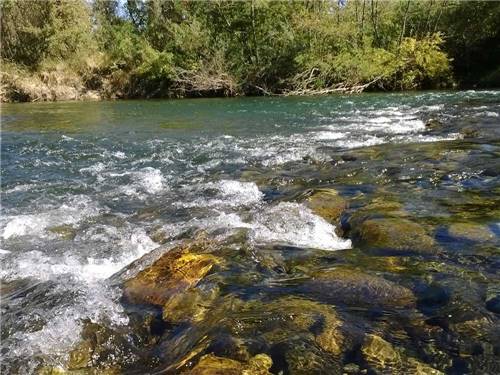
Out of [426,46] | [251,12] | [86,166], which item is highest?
[251,12]

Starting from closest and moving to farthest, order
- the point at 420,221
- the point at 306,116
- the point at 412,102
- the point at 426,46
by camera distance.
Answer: the point at 420,221, the point at 306,116, the point at 412,102, the point at 426,46

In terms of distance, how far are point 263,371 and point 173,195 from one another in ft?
17.8

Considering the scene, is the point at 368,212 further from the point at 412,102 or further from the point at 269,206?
the point at 412,102

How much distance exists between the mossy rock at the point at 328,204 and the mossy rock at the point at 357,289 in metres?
1.86

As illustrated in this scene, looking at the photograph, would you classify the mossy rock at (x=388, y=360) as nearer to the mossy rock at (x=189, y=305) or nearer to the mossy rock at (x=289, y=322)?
the mossy rock at (x=289, y=322)

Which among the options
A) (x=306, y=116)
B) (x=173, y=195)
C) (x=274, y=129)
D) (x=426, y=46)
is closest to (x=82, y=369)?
(x=173, y=195)

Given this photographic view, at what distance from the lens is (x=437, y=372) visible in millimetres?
2961

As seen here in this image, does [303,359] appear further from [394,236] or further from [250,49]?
[250,49]

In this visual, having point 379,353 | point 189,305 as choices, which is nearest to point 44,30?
point 189,305

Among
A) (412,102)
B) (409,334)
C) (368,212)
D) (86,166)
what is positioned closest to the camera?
(409,334)

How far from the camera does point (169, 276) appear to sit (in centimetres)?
452

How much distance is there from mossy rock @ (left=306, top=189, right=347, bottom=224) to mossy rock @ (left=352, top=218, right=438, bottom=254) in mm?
594

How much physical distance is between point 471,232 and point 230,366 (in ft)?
10.8

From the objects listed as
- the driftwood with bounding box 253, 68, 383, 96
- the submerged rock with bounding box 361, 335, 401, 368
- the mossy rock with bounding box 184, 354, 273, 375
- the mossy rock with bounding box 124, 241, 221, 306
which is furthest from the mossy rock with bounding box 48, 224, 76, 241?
the driftwood with bounding box 253, 68, 383, 96
